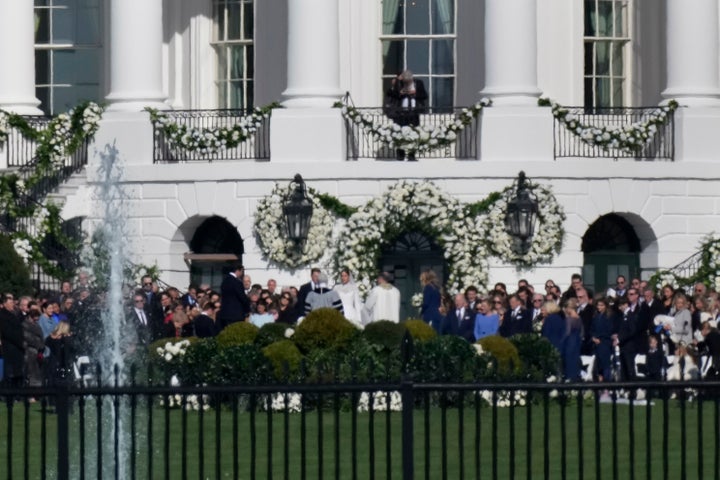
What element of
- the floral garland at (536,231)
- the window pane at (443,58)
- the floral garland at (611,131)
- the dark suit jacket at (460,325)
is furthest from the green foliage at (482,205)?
the dark suit jacket at (460,325)

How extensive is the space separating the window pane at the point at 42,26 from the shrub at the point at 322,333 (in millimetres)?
17552

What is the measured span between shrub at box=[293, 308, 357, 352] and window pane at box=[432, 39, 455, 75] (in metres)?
14.6

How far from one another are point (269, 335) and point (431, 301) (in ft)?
15.5

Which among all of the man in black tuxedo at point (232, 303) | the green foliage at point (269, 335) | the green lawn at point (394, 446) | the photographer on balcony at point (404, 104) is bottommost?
the green lawn at point (394, 446)

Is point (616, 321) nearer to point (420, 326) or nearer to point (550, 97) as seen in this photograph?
point (420, 326)

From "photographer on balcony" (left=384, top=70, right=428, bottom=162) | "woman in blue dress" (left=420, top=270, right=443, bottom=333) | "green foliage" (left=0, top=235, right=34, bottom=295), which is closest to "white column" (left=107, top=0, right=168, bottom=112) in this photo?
"photographer on balcony" (left=384, top=70, right=428, bottom=162)

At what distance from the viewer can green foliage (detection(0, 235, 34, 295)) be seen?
39.3 meters

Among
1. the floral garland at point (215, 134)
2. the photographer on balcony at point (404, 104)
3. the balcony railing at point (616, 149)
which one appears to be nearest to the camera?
the floral garland at point (215, 134)

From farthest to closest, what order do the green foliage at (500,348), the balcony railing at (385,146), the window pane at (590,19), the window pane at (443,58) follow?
the window pane at (590,19), the window pane at (443,58), the balcony railing at (385,146), the green foliage at (500,348)

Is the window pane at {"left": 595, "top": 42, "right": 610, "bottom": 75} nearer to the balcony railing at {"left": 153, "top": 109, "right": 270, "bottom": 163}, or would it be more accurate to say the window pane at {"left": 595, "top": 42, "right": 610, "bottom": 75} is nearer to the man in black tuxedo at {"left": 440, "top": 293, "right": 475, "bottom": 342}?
the balcony railing at {"left": 153, "top": 109, "right": 270, "bottom": 163}

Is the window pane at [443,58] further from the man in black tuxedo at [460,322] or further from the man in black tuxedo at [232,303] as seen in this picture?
the man in black tuxedo at [460,322]

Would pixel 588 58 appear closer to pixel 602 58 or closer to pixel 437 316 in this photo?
pixel 602 58

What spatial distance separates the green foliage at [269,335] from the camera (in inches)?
1257

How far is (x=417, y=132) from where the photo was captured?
4272 centimetres
